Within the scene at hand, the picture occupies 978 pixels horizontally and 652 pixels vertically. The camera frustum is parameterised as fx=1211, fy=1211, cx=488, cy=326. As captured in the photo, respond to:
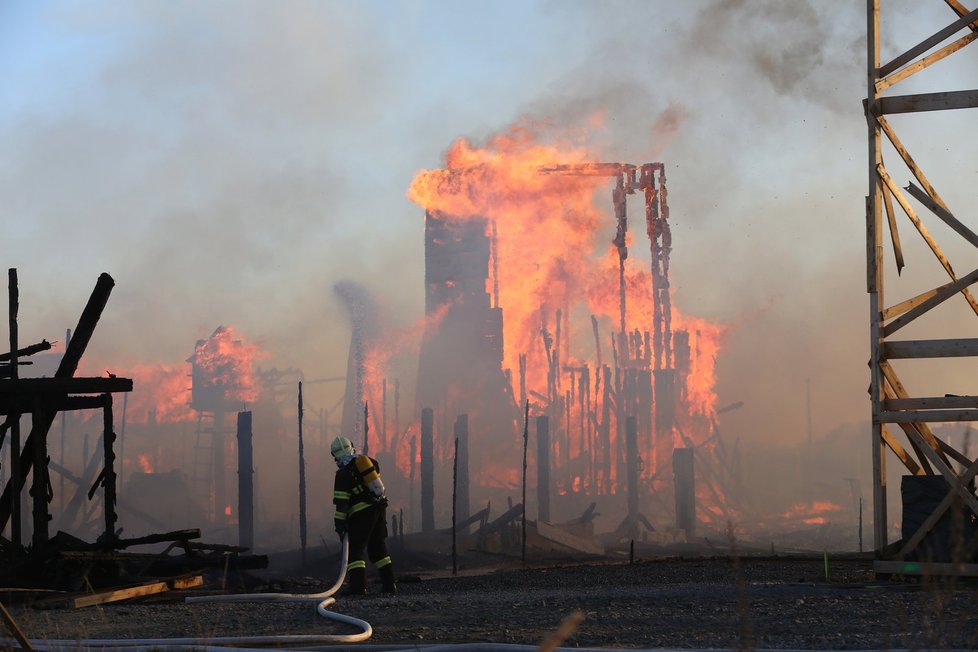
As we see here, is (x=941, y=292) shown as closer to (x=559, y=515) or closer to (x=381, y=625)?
(x=381, y=625)

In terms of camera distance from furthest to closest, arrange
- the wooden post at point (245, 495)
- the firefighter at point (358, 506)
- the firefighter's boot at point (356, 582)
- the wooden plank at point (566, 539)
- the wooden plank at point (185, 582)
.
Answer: the wooden plank at point (566, 539) < the wooden post at point (245, 495) < the wooden plank at point (185, 582) < the firefighter at point (358, 506) < the firefighter's boot at point (356, 582)

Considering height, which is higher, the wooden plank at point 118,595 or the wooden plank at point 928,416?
the wooden plank at point 928,416

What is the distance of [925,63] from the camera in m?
15.3

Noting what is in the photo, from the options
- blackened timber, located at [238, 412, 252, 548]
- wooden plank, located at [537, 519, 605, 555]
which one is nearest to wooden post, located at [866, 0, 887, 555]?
blackened timber, located at [238, 412, 252, 548]

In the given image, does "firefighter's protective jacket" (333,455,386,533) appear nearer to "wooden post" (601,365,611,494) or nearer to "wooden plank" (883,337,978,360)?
"wooden plank" (883,337,978,360)

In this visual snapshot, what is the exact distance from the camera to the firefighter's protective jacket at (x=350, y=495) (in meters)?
13.7

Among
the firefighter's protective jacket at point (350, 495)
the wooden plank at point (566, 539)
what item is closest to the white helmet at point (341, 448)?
the firefighter's protective jacket at point (350, 495)

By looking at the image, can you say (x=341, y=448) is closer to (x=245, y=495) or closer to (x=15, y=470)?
(x=15, y=470)

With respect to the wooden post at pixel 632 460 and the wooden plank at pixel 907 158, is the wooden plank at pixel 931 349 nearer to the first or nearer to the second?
the wooden plank at pixel 907 158

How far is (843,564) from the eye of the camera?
17750mm

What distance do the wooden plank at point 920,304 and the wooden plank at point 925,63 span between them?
2.61m

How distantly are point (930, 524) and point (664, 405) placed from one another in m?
76.6

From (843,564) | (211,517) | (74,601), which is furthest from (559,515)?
(74,601)

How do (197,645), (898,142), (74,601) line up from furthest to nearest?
(898,142), (74,601), (197,645)
